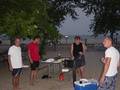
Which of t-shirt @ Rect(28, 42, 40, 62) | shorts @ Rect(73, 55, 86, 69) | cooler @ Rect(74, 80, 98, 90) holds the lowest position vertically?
shorts @ Rect(73, 55, 86, 69)

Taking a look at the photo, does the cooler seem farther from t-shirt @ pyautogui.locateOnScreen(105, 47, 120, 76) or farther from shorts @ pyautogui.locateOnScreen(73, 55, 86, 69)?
shorts @ pyautogui.locateOnScreen(73, 55, 86, 69)

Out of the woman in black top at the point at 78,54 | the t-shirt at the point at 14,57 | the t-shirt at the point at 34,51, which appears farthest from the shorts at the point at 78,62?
the t-shirt at the point at 14,57

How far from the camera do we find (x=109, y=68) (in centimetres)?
1080

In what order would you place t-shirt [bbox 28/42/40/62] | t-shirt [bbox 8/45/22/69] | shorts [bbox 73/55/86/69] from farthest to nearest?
shorts [bbox 73/55/86/69]
t-shirt [bbox 28/42/40/62]
t-shirt [bbox 8/45/22/69]

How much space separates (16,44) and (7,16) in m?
5.61

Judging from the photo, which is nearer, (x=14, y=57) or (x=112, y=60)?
(x=112, y=60)

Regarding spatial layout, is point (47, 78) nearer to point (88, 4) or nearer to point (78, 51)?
point (78, 51)

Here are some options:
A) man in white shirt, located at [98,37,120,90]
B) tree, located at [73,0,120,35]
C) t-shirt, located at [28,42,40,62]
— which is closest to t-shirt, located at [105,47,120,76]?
man in white shirt, located at [98,37,120,90]

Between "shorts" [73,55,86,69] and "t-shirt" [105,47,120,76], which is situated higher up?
"t-shirt" [105,47,120,76]

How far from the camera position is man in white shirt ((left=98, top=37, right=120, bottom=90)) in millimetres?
10709

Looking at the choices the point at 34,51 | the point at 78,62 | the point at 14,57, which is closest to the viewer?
the point at 14,57

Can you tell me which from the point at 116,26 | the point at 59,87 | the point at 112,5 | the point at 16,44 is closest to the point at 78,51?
the point at 59,87

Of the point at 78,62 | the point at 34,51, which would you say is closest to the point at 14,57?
the point at 34,51

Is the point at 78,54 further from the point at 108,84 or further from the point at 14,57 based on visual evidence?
the point at 108,84
